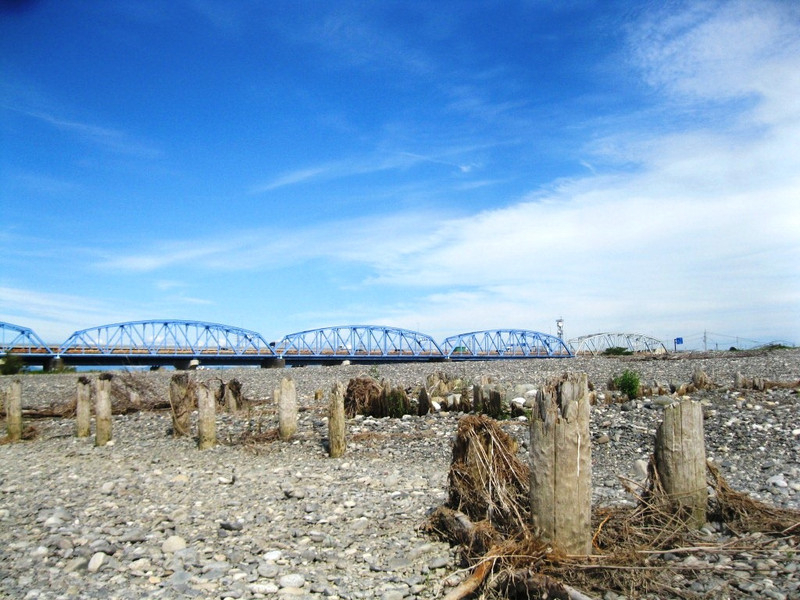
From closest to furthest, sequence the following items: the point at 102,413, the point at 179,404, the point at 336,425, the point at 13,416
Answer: the point at 336,425 → the point at 102,413 → the point at 179,404 → the point at 13,416

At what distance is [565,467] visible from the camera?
551cm

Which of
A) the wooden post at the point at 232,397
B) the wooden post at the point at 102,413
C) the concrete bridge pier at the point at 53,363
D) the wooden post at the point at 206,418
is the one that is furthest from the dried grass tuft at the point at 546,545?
Result: the concrete bridge pier at the point at 53,363

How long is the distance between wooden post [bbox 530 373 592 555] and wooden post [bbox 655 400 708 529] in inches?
47.6

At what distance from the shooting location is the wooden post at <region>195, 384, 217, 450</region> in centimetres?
1236

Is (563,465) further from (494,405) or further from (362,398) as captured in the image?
(362,398)

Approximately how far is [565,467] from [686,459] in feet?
5.04

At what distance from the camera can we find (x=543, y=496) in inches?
221

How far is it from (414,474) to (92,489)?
15.4 feet

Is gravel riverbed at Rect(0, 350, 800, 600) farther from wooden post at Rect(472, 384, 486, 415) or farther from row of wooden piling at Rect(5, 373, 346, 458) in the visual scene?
wooden post at Rect(472, 384, 486, 415)

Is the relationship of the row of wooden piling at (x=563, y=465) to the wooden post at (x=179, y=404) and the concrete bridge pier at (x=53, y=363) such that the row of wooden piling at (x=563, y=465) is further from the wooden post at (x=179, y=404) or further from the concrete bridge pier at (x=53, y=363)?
the concrete bridge pier at (x=53, y=363)

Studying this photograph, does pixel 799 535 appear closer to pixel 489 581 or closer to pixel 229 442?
pixel 489 581

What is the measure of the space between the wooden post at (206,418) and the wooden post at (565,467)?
27.3ft

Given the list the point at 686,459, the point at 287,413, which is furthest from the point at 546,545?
the point at 287,413

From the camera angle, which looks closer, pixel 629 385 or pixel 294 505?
pixel 294 505
